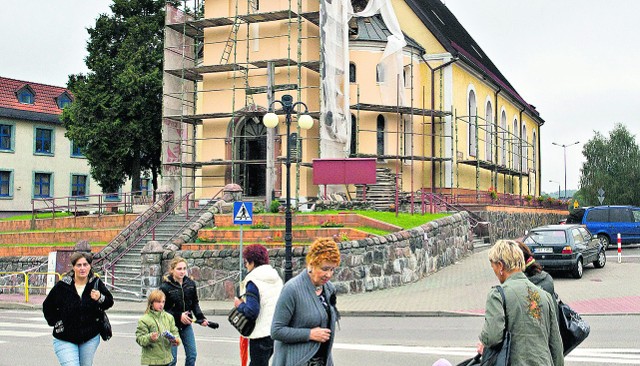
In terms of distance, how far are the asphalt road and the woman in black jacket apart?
2245 mm

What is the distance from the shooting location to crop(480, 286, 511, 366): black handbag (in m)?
4.88

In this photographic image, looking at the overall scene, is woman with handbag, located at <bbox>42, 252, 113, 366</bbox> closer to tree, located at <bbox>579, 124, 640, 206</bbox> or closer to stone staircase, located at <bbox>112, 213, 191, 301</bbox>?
stone staircase, located at <bbox>112, 213, 191, 301</bbox>

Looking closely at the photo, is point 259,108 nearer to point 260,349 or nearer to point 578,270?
point 578,270

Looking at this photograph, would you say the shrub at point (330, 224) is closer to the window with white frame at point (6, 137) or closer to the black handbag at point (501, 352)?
the black handbag at point (501, 352)

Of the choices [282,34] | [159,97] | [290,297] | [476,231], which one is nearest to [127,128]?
[159,97]

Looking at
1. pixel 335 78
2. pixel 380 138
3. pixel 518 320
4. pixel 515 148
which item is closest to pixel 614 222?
pixel 380 138

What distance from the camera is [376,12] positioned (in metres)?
32.1

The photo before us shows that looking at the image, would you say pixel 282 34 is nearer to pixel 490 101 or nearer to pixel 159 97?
pixel 159 97

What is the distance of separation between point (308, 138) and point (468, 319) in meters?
14.2

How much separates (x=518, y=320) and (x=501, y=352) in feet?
0.83

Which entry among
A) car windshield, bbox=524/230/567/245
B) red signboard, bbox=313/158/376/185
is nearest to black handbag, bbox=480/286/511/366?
car windshield, bbox=524/230/567/245

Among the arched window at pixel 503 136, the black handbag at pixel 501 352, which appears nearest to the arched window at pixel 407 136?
the arched window at pixel 503 136

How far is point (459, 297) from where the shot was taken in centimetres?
1744

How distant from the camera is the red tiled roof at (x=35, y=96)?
47781 millimetres
